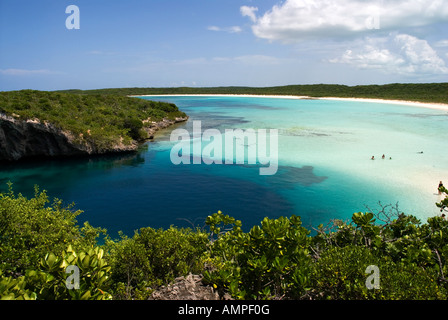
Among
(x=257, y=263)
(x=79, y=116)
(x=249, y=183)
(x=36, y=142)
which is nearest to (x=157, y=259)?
(x=257, y=263)

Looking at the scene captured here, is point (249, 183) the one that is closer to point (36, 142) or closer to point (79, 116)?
point (36, 142)

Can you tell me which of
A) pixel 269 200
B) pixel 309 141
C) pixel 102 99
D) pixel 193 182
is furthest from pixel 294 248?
pixel 102 99

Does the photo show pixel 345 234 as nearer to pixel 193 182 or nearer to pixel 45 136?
pixel 193 182

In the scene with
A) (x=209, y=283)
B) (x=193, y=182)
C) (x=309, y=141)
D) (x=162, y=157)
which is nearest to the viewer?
(x=209, y=283)

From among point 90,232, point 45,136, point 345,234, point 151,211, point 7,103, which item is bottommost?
point 151,211

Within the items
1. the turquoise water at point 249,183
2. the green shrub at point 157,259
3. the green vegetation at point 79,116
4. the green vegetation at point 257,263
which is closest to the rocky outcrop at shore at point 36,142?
the green vegetation at point 79,116

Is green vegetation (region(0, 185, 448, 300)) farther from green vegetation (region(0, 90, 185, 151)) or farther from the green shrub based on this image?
green vegetation (region(0, 90, 185, 151))

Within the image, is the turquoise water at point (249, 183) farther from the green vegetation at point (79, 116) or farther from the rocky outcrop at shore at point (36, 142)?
the green vegetation at point (79, 116)
